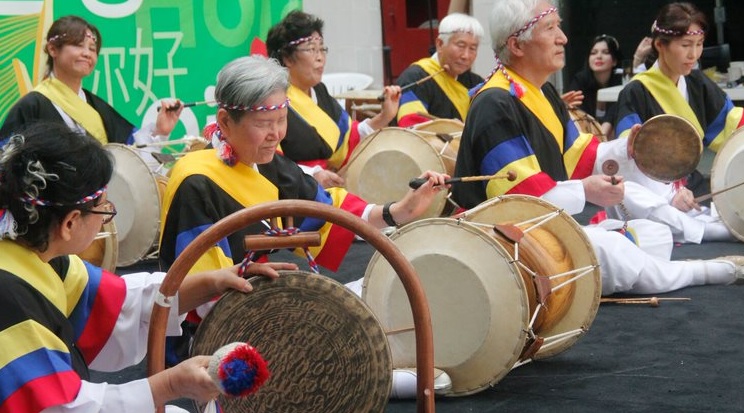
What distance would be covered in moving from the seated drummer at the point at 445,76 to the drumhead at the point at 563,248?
101 inches

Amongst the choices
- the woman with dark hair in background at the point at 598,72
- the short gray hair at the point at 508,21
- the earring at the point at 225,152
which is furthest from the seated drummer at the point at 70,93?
the woman with dark hair in background at the point at 598,72

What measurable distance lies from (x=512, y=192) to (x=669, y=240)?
1.25 meters

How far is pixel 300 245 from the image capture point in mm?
2293

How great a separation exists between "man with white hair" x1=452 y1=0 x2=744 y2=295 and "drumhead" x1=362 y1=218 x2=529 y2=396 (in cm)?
56

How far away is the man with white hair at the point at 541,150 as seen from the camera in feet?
11.5

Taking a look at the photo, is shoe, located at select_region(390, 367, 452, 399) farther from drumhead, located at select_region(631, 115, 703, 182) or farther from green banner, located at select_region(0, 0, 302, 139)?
green banner, located at select_region(0, 0, 302, 139)

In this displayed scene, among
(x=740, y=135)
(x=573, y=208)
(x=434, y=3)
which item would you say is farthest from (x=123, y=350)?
(x=434, y=3)

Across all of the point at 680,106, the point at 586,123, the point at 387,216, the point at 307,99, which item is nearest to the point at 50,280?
the point at 387,216

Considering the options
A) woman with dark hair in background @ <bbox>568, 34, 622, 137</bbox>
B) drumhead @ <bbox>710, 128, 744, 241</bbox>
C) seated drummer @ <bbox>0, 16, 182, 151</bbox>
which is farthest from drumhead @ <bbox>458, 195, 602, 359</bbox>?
woman with dark hair in background @ <bbox>568, 34, 622, 137</bbox>

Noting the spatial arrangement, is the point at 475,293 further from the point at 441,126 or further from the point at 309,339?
the point at 441,126

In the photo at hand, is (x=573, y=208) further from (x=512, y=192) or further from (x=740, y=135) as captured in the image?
(x=740, y=135)

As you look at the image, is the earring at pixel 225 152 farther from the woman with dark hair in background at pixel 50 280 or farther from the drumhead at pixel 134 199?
the drumhead at pixel 134 199

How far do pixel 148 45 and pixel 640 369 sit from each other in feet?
13.0

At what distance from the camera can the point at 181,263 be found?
2133mm
